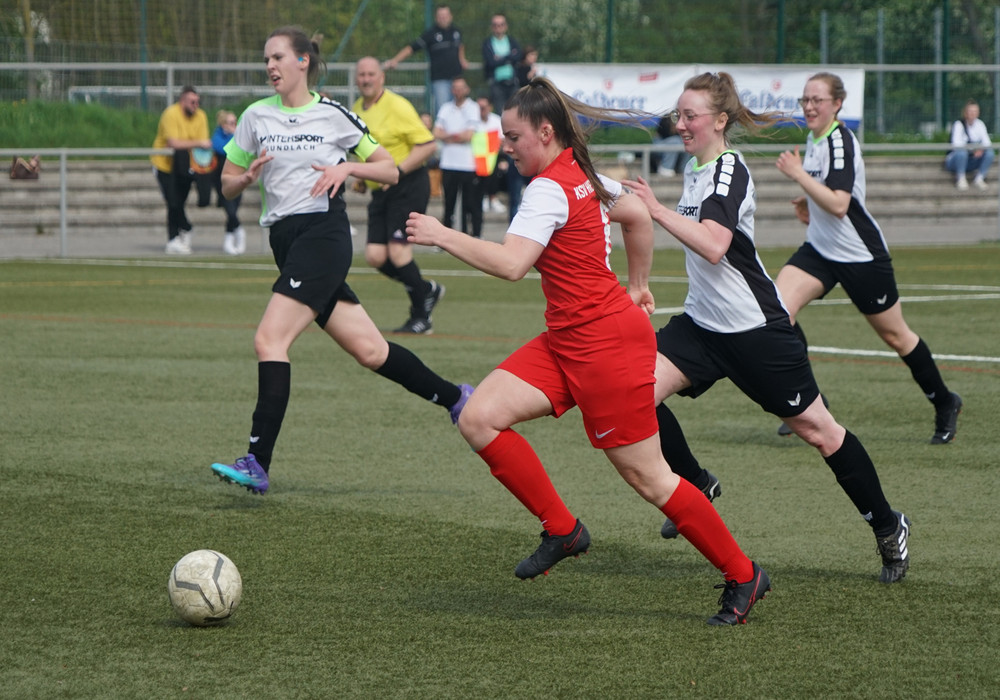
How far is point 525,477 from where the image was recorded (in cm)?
492

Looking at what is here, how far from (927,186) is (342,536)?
21944mm

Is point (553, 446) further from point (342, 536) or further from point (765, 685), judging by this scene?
point (765, 685)

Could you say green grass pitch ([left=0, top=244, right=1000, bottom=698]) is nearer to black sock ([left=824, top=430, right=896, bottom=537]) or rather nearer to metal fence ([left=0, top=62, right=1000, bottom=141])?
black sock ([left=824, top=430, right=896, bottom=537])

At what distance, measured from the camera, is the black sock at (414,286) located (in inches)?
494

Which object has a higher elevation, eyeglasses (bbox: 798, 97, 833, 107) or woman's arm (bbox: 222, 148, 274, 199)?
eyeglasses (bbox: 798, 97, 833, 107)

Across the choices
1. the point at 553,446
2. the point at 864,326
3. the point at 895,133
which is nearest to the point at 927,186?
the point at 895,133

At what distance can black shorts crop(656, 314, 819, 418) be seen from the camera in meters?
5.27

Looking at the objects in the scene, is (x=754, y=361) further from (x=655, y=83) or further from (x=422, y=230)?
(x=655, y=83)

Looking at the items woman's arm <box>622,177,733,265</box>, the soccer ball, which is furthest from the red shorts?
the soccer ball

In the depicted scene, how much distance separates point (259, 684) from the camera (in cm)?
416

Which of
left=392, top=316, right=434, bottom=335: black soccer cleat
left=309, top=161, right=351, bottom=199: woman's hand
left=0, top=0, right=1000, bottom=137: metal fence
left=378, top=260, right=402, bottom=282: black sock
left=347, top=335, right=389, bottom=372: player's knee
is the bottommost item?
left=392, top=316, right=434, bottom=335: black soccer cleat

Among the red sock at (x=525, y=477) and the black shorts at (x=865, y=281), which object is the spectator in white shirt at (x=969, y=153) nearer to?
the black shorts at (x=865, y=281)

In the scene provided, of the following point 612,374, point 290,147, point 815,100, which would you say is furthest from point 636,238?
point 815,100

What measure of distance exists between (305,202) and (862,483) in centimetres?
323
